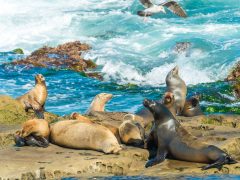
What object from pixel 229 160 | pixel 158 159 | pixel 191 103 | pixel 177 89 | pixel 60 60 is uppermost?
pixel 229 160

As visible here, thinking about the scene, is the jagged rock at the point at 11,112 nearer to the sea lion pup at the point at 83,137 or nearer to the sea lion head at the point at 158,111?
the sea lion pup at the point at 83,137

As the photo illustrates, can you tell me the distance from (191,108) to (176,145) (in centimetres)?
434

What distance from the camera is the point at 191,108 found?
12461 millimetres

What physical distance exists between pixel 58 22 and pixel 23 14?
4.01m

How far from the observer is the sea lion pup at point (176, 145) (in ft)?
25.2

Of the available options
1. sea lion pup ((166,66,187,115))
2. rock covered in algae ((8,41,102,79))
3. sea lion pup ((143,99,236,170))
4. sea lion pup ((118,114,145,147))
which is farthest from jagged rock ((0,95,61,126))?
rock covered in algae ((8,41,102,79))

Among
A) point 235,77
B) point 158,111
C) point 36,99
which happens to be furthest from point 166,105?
point 235,77

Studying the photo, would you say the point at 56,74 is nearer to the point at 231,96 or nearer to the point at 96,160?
the point at 231,96

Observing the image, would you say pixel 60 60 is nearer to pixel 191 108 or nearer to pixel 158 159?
pixel 191 108

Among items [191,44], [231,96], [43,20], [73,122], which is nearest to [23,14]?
[43,20]

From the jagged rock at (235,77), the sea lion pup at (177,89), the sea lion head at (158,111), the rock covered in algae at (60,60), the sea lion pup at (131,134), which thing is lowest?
the rock covered in algae at (60,60)

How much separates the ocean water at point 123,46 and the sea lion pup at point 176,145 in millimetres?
5799

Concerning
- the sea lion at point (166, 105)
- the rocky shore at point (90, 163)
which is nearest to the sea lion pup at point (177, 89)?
the sea lion at point (166, 105)

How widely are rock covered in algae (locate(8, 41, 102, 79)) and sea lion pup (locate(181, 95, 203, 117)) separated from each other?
8.61 m
